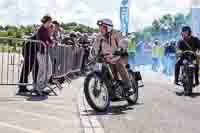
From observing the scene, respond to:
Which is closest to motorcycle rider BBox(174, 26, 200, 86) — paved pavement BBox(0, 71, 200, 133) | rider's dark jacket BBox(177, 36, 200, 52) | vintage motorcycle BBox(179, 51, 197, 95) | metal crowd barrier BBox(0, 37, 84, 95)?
rider's dark jacket BBox(177, 36, 200, 52)

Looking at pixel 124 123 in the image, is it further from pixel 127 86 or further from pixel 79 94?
pixel 79 94

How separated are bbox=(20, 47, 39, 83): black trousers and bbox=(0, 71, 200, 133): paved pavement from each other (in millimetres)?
472

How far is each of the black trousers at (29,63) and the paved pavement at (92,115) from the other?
1.55ft

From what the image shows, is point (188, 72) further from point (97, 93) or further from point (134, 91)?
point (97, 93)

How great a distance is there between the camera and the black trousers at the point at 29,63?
12367 mm

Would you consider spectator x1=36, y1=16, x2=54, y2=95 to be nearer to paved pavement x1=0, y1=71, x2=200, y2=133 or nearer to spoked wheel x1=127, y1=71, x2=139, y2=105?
paved pavement x1=0, y1=71, x2=200, y2=133

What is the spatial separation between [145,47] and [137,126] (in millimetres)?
23127

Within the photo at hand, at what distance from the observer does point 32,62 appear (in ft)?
40.9

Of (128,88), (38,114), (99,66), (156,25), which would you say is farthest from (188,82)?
(156,25)

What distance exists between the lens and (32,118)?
8.61m

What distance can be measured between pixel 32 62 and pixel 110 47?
2870mm

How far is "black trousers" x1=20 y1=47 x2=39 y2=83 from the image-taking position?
12.4 meters

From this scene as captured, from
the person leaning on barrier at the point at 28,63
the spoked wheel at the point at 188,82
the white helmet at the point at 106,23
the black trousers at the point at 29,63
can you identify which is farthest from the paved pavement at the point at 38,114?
the spoked wheel at the point at 188,82

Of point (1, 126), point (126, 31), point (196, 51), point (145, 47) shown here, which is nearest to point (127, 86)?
point (1, 126)
